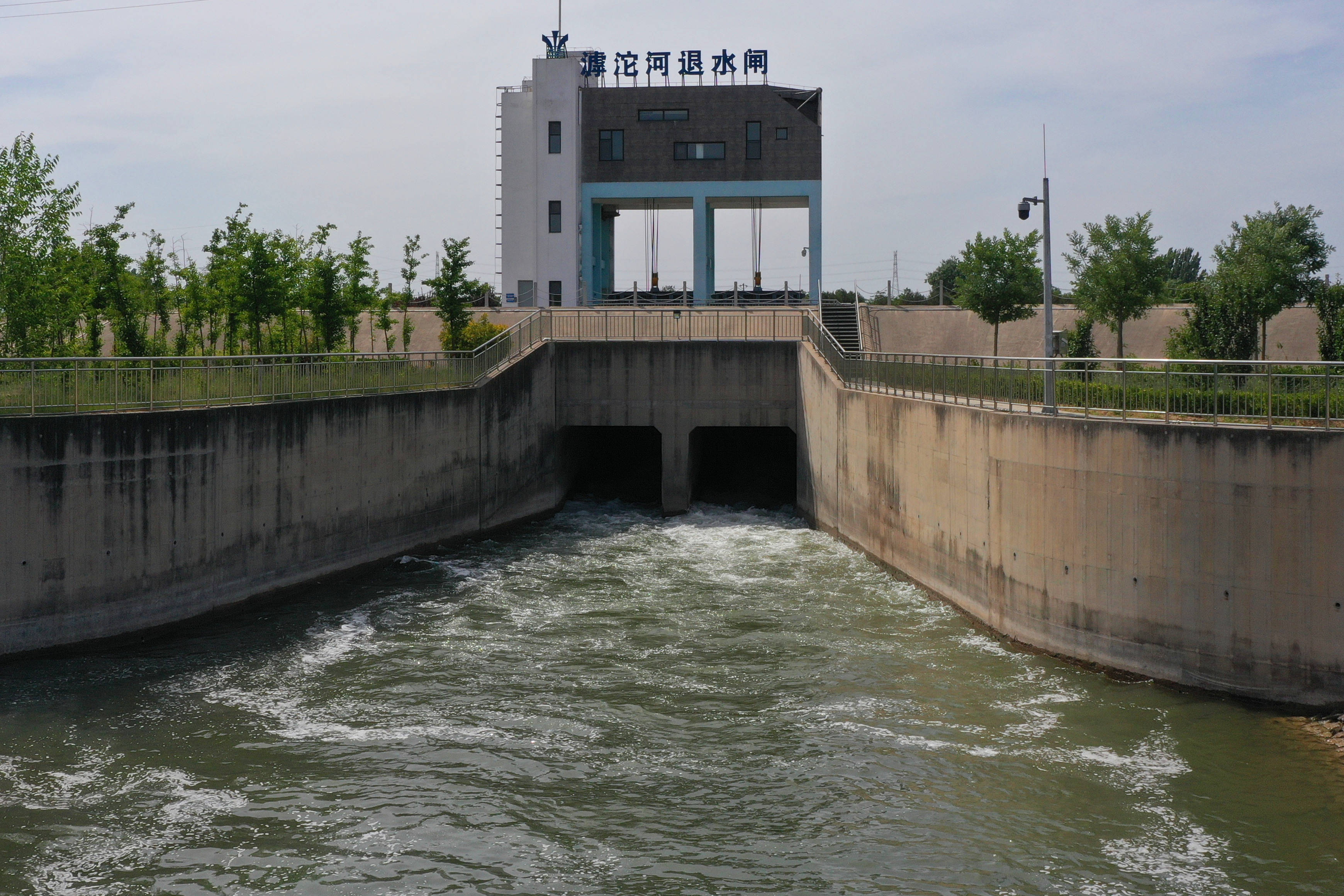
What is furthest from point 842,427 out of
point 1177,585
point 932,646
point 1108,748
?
point 1108,748

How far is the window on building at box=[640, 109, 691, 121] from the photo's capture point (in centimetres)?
5316

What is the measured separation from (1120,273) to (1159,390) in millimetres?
25348

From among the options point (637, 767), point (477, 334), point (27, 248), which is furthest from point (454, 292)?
point (637, 767)

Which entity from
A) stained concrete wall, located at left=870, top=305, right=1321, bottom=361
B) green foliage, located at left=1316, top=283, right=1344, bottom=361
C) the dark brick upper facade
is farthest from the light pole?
the dark brick upper facade

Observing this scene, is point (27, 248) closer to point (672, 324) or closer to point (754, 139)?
point (672, 324)

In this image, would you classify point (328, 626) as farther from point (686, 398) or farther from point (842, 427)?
point (686, 398)

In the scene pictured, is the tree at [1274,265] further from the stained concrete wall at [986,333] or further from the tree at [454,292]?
the tree at [454,292]

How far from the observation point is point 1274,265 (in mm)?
39094

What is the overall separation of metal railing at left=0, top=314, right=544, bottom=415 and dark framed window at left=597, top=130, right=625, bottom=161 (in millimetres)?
20243

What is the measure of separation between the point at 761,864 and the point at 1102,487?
393 inches

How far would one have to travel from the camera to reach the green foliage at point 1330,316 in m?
34.8

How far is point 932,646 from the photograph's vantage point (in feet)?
72.4

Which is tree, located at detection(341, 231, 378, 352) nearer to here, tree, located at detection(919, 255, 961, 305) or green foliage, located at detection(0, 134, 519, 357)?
green foliage, located at detection(0, 134, 519, 357)

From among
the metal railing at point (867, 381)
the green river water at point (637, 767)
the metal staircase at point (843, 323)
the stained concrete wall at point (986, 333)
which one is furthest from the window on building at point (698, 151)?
the green river water at point (637, 767)
